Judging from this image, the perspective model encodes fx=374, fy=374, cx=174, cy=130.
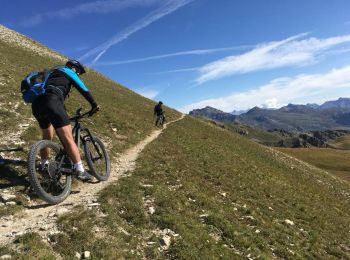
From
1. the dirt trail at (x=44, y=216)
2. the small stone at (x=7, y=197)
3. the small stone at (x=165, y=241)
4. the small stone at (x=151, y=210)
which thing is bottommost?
the small stone at (x=165, y=241)

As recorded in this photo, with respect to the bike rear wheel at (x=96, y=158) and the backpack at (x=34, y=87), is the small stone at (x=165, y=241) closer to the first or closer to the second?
the bike rear wheel at (x=96, y=158)

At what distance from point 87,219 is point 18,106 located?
589 inches

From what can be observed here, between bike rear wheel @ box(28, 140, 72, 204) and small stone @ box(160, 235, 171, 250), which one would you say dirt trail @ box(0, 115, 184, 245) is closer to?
bike rear wheel @ box(28, 140, 72, 204)

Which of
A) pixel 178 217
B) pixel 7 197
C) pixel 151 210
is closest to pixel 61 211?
pixel 7 197

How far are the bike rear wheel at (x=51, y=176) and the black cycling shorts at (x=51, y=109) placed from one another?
73 cm

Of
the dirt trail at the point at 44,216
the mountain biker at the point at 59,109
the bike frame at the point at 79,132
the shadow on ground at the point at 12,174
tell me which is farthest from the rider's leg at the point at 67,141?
the shadow on ground at the point at 12,174

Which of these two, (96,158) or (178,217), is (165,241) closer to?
(178,217)

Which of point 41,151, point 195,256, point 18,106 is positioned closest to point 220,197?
point 195,256

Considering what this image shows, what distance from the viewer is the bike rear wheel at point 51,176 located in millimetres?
11107

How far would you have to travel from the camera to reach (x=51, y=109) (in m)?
11.7

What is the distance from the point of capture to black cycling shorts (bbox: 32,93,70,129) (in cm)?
1173

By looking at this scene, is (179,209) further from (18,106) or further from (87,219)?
(18,106)

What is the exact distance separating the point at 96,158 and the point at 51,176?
11.3 feet

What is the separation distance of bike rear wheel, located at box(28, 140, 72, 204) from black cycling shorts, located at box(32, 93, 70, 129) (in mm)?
734
